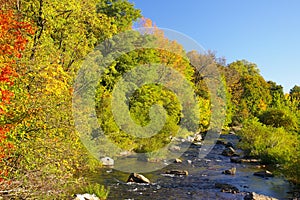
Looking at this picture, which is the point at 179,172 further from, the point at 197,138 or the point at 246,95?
the point at 246,95

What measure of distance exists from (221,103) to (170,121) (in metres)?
22.3

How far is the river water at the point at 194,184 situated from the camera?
17.0 m

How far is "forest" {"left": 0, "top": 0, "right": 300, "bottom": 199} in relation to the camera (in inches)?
365

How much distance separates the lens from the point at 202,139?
4366cm

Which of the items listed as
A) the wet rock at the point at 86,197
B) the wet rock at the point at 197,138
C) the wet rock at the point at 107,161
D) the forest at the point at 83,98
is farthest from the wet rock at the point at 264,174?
the wet rock at the point at 197,138

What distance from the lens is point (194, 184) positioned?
1973 cm

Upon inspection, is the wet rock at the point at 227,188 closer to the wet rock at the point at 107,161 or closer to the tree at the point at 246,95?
the wet rock at the point at 107,161

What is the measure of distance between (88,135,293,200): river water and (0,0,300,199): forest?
110cm

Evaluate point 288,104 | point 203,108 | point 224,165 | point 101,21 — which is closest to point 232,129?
point 203,108

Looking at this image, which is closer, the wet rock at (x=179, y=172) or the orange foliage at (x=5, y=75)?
the orange foliage at (x=5, y=75)

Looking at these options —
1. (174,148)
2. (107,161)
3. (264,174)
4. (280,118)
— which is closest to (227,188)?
(264,174)

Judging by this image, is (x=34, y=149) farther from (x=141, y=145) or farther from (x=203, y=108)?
(x=203, y=108)

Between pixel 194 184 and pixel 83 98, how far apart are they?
8.69 m

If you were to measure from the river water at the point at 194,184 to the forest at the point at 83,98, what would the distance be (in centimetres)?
110
